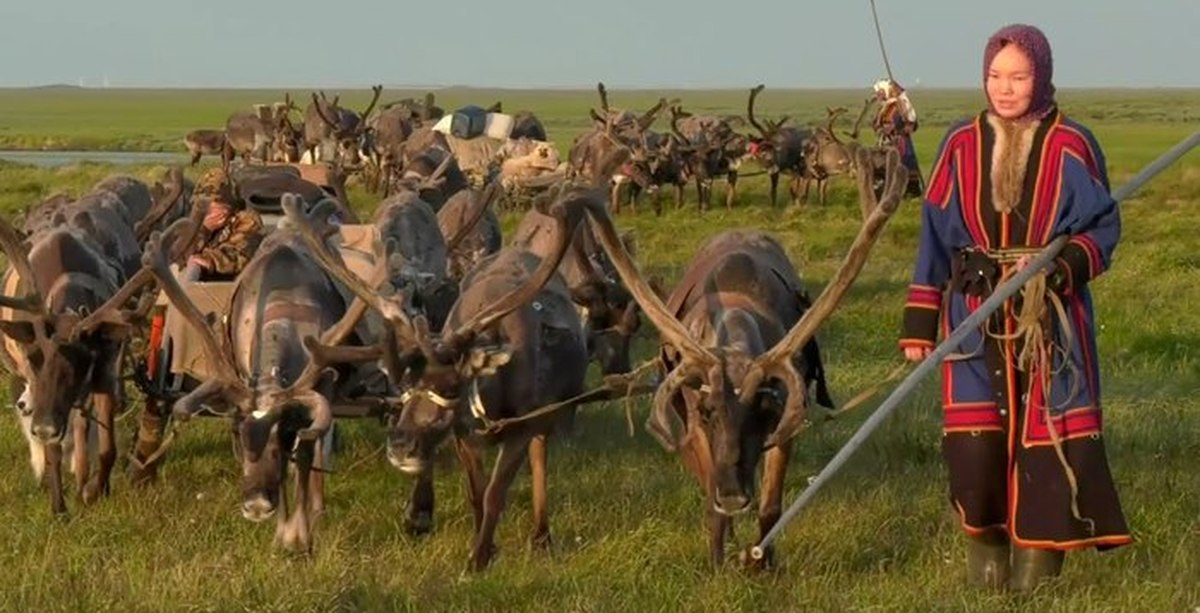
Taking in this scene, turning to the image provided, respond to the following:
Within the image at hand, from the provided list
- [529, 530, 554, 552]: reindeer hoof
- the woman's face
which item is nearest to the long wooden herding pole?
the woman's face

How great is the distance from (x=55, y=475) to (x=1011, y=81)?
5346 millimetres

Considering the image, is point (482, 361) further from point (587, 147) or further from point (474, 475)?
point (587, 147)

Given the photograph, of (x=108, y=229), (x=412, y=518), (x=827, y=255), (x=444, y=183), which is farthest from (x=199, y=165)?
(x=412, y=518)

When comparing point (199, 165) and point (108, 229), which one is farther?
point (199, 165)

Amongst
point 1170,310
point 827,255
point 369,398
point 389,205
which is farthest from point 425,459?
point 827,255

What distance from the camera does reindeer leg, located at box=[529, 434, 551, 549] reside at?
8875 millimetres

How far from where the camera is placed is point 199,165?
Answer: 45.6 m

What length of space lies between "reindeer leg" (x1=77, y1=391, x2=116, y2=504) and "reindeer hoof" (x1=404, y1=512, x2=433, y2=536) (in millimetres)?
1732

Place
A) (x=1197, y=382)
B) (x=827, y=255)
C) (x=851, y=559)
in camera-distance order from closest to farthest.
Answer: (x=851, y=559) < (x=1197, y=382) < (x=827, y=255)

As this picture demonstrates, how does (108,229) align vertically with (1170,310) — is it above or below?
above

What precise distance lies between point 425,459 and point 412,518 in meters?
1.27

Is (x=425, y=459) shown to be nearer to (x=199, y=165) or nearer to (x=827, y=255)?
(x=827, y=255)

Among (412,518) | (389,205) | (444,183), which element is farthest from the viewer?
(444,183)

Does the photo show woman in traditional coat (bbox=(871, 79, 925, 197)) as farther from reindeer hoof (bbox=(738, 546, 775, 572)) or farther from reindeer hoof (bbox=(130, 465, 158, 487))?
reindeer hoof (bbox=(738, 546, 775, 572))
